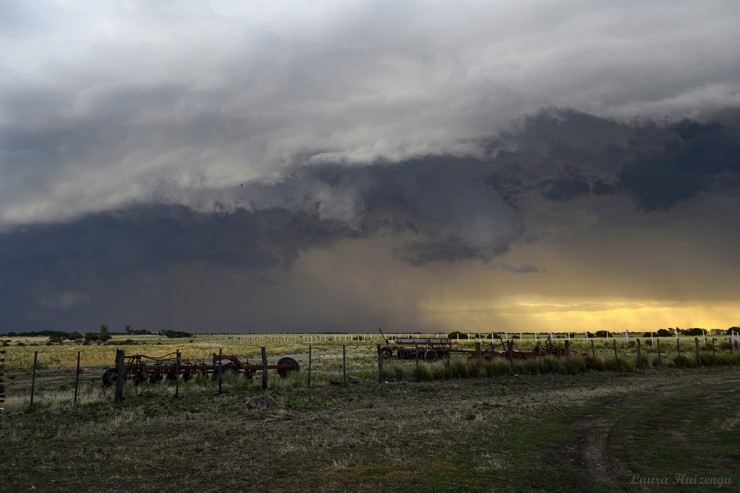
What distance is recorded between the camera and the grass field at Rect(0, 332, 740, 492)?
1052 cm

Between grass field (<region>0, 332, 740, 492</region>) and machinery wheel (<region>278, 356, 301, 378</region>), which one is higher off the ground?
machinery wheel (<region>278, 356, 301, 378</region>)

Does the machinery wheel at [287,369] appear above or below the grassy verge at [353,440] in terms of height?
above

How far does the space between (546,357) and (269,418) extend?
22088 millimetres

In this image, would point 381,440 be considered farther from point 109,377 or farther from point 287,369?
point 109,377

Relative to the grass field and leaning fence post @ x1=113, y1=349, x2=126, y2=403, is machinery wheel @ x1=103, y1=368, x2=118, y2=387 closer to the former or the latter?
the grass field

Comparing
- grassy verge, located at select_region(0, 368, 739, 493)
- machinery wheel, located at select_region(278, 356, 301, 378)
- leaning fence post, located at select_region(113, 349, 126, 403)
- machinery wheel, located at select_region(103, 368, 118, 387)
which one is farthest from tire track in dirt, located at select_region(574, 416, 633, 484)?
machinery wheel, located at select_region(103, 368, 118, 387)

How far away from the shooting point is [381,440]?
46.3ft

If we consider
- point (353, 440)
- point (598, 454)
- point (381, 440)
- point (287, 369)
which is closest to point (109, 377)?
point (287, 369)

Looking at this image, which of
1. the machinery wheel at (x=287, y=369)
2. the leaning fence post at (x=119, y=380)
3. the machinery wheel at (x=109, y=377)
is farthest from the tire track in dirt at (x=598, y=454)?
the machinery wheel at (x=109, y=377)

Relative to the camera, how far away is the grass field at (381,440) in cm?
1052

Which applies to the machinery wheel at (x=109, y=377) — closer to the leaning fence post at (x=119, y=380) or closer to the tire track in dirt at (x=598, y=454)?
the leaning fence post at (x=119, y=380)

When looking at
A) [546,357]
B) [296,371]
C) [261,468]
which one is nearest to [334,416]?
[261,468]

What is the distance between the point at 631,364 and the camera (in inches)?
1391

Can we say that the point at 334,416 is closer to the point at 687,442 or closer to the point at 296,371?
the point at 687,442
